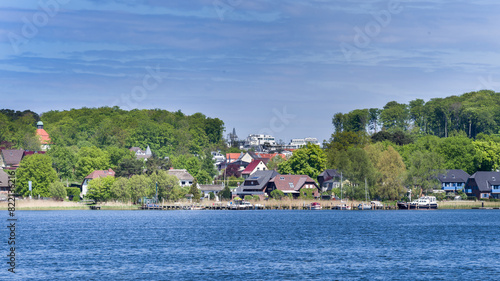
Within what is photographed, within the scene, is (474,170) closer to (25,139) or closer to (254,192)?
(254,192)

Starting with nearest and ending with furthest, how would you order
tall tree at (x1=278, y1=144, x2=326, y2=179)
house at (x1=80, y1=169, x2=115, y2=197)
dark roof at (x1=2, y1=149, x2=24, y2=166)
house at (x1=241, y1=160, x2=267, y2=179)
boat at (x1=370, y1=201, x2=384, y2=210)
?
boat at (x1=370, y1=201, x2=384, y2=210) < house at (x1=80, y1=169, x2=115, y2=197) < tall tree at (x1=278, y1=144, x2=326, y2=179) < dark roof at (x1=2, y1=149, x2=24, y2=166) < house at (x1=241, y1=160, x2=267, y2=179)

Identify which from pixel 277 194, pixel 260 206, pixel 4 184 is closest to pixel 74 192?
pixel 4 184

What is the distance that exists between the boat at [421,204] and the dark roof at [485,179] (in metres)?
18.6

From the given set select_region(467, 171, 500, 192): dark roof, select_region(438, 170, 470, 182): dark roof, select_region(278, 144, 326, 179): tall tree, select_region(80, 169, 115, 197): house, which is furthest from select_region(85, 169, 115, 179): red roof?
select_region(467, 171, 500, 192): dark roof

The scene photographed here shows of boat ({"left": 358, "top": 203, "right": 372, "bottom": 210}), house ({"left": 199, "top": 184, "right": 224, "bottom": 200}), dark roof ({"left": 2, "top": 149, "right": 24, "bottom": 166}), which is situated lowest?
boat ({"left": 358, "top": 203, "right": 372, "bottom": 210})

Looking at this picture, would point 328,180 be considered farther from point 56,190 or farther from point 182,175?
point 56,190

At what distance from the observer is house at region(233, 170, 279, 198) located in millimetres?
132000

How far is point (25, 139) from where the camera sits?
188m

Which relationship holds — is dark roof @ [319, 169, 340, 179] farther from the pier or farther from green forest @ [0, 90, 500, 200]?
the pier

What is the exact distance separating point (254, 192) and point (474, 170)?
47.4 metres

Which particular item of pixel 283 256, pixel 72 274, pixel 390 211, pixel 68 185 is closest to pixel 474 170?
pixel 390 211

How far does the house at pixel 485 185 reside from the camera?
5049 inches

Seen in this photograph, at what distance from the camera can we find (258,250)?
185ft

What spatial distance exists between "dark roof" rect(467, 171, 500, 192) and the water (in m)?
43.8
